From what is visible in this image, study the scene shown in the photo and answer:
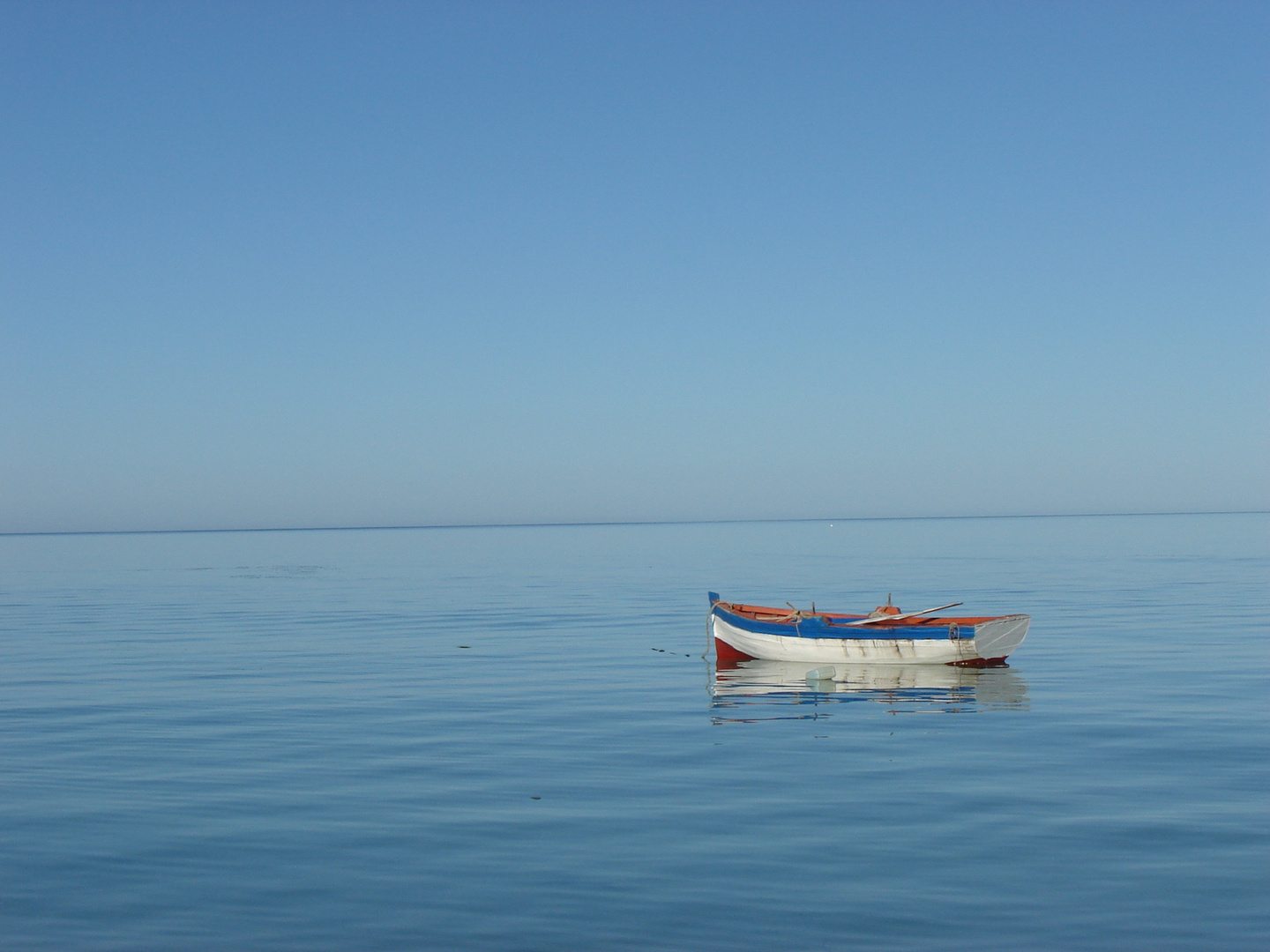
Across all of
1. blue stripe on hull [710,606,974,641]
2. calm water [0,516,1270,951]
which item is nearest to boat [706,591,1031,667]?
blue stripe on hull [710,606,974,641]

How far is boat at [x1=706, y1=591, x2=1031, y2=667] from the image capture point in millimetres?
43031

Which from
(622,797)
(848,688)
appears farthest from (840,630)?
(622,797)

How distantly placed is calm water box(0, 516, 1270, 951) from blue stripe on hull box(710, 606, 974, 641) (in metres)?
1.52

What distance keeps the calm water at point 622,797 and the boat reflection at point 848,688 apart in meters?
0.22

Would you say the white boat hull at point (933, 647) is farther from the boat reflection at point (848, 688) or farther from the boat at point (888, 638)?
the boat reflection at point (848, 688)

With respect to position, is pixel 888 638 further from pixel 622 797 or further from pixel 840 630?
pixel 622 797

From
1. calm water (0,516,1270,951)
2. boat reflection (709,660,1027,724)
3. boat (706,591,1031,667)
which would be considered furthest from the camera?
boat (706,591,1031,667)

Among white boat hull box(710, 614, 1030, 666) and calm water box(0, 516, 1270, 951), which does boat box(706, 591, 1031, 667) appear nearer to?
white boat hull box(710, 614, 1030, 666)

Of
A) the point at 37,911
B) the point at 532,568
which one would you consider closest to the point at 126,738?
the point at 37,911

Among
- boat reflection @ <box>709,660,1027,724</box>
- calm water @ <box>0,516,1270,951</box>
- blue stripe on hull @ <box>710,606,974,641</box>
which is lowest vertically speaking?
boat reflection @ <box>709,660,1027,724</box>

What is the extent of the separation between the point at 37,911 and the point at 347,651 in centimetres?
3364

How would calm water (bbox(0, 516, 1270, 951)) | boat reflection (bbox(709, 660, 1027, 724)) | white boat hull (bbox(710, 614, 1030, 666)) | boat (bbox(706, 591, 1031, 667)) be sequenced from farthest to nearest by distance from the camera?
boat (bbox(706, 591, 1031, 667))
white boat hull (bbox(710, 614, 1030, 666))
boat reflection (bbox(709, 660, 1027, 724))
calm water (bbox(0, 516, 1270, 951))

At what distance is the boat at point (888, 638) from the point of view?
43.0 metres

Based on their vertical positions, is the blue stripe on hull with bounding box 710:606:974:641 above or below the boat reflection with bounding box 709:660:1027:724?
above
